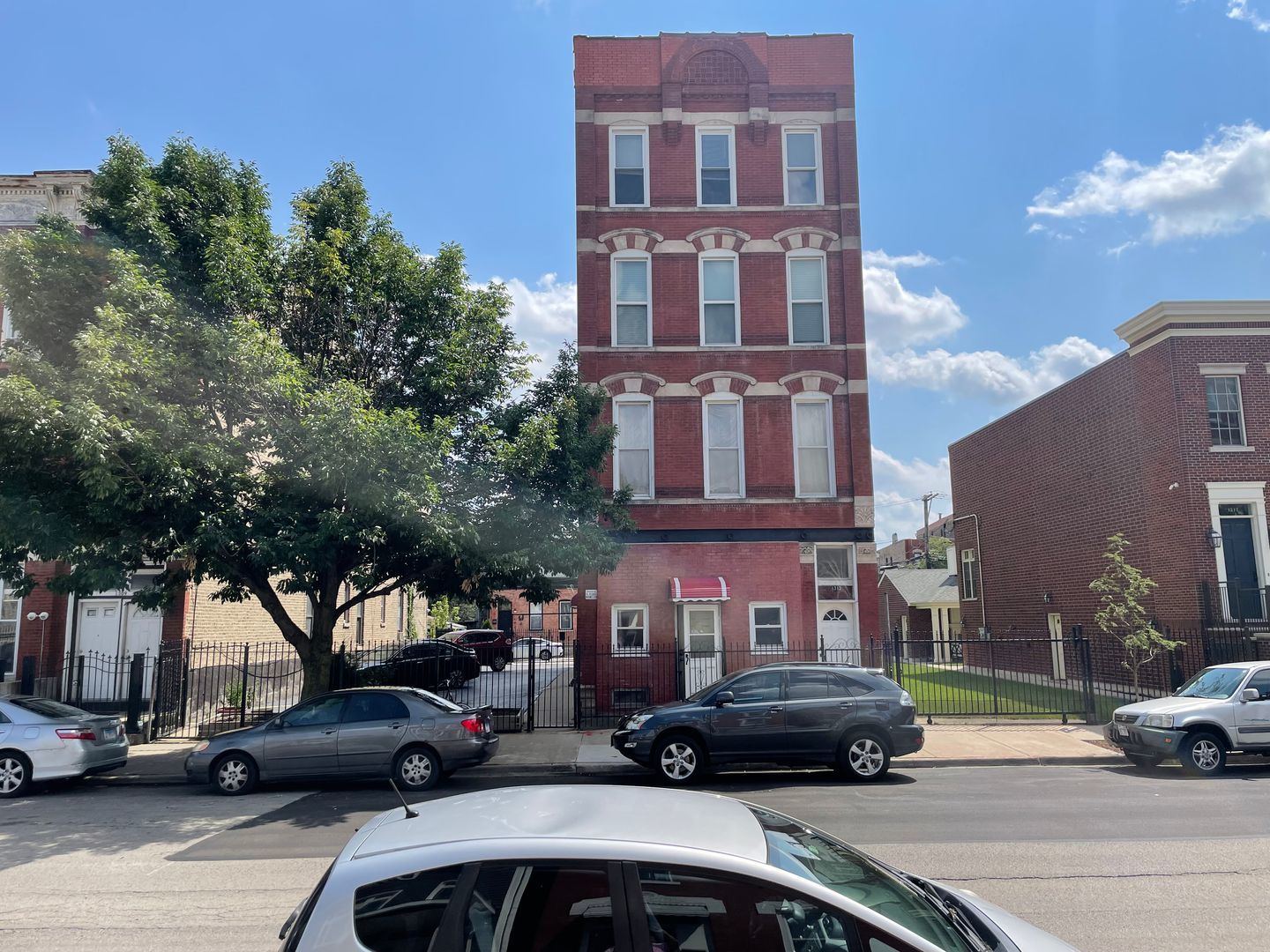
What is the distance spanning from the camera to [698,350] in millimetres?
19969

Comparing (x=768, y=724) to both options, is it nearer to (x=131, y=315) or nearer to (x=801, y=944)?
(x=801, y=944)

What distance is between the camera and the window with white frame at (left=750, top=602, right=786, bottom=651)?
62.5 ft

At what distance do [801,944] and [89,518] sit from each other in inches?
475

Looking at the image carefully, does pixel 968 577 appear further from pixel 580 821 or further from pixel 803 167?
pixel 580 821

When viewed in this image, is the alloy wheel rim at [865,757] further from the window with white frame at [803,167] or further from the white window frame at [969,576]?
the white window frame at [969,576]

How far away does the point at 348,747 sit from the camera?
11.6 meters

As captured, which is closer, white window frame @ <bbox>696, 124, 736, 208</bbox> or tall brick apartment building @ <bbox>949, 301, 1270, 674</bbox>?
tall brick apartment building @ <bbox>949, 301, 1270, 674</bbox>

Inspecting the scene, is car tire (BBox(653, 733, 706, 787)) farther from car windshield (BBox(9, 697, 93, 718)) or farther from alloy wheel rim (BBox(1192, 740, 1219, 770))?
car windshield (BBox(9, 697, 93, 718))

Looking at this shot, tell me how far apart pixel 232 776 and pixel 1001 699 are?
16.6 meters

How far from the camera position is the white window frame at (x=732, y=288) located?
2014cm

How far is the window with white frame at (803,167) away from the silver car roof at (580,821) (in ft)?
62.4

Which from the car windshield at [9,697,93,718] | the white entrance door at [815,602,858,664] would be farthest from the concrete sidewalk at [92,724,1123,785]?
the white entrance door at [815,602,858,664]

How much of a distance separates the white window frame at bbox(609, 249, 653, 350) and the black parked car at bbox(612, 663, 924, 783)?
10.1 m

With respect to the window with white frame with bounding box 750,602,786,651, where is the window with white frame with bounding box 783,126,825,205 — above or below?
above
